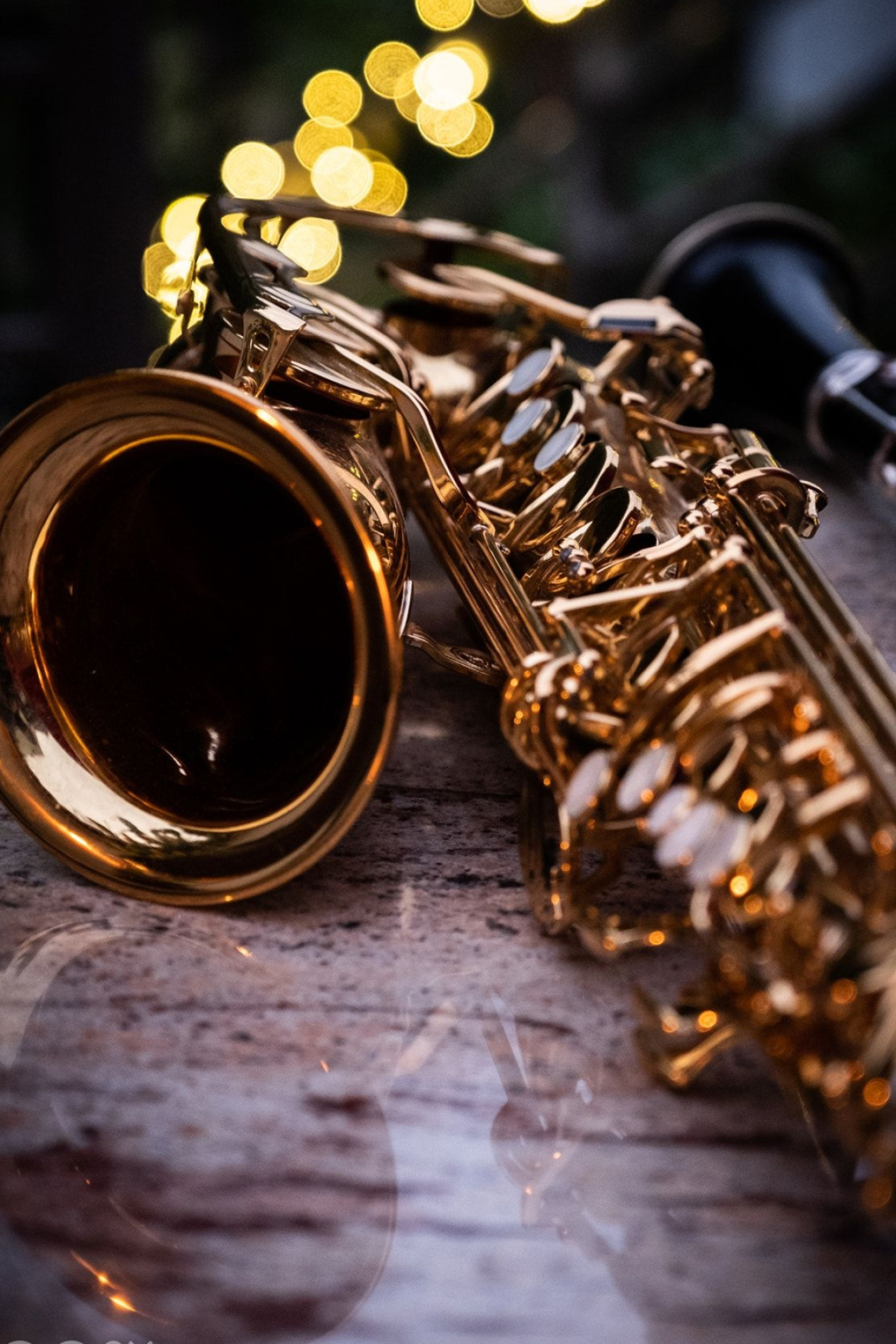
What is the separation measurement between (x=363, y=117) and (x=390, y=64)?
0.47ft

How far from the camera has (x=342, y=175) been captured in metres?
2.85

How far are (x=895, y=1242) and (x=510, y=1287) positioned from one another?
200mm

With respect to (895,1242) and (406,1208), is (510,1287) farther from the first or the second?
(895,1242)

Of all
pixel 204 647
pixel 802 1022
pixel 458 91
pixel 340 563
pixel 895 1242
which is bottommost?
pixel 895 1242

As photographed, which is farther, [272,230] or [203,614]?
[272,230]

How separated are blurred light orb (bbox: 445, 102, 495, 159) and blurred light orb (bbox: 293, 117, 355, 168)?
13.1 inches

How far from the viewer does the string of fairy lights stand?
8.72 feet

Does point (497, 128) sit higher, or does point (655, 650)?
point (497, 128)

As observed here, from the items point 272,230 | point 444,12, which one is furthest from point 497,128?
point 272,230

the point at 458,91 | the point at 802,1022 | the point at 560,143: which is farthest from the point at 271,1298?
the point at 560,143

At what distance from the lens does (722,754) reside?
0.72m

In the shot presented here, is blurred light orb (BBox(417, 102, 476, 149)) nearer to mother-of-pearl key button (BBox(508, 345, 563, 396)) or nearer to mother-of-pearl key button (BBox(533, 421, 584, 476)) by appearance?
mother-of-pearl key button (BBox(508, 345, 563, 396))

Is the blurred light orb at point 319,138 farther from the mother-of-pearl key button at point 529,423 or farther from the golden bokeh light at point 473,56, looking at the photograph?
the mother-of-pearl key button at point 529,423

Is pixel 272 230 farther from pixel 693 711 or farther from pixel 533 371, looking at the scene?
pixel 693 711
